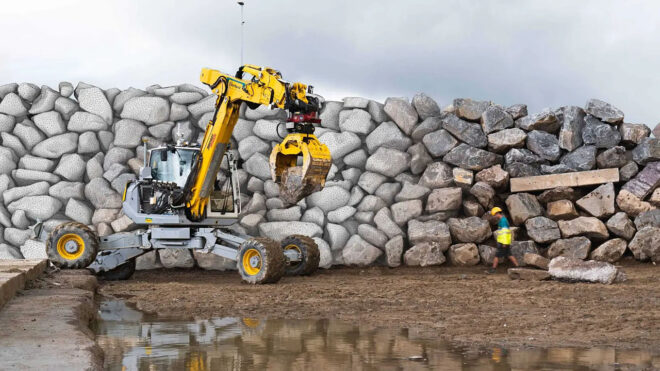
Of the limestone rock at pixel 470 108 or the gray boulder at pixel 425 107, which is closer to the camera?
the limestone rock at pixel 470 108

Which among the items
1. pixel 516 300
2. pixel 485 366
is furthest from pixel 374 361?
pixel 516 300

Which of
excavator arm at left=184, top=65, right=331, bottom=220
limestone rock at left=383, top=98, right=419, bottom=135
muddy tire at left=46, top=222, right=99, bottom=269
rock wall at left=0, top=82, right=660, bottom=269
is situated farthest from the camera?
limestone rock at left=383, top=98, right=419, bottom=135

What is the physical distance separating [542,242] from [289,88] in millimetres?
5929

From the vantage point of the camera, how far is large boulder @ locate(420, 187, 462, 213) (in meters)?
14.6

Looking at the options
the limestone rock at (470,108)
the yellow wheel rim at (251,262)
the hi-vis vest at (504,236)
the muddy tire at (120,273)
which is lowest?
the muddy tire at (120,273)

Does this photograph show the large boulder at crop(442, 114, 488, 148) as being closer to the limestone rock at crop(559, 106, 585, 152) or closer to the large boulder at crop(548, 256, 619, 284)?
the limestone rock at crop(559, 106, 585, 152)

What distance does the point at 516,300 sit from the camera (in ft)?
30.0

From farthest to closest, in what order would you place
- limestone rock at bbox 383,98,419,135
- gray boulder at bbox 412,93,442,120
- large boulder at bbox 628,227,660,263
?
gray boulder at bbox 412,93,442,120
limestone rock at bbox 383,98,419,135
large boulder at bbox 628,227,660,263

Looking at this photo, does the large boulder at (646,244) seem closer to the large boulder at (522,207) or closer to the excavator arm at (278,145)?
the large boulder at (522,207)

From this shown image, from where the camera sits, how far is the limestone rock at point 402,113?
15398mm

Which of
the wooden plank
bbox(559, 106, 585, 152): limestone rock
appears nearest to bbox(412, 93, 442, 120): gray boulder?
the wooden plank

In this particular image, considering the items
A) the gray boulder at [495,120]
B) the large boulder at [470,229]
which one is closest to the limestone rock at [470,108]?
the gray boulder at [495,120]

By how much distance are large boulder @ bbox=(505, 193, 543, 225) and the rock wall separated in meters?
0.03

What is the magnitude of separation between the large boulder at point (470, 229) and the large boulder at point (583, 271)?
292cm
